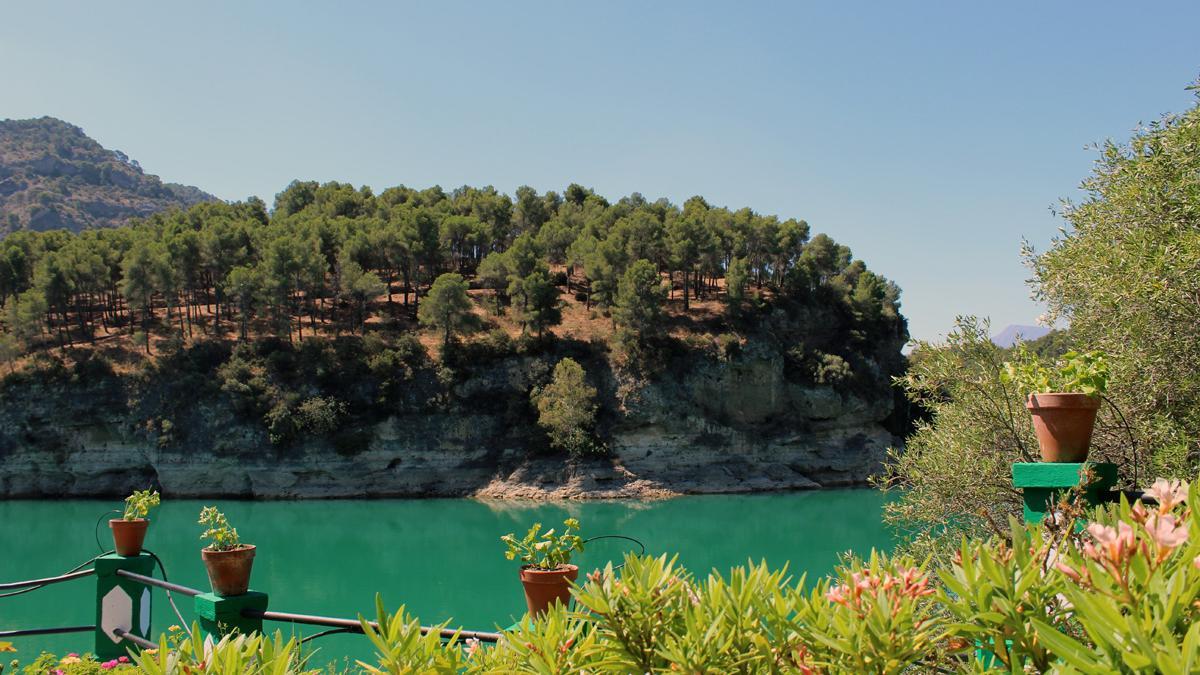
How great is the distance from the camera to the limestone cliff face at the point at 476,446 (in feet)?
122

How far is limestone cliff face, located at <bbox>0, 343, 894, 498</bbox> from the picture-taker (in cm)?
3728

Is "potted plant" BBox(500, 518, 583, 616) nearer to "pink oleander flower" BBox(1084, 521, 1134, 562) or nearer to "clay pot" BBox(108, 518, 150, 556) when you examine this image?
"pink oleander flower" BBox(1084, 521, 1134, 562)

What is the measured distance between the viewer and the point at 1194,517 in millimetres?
1604

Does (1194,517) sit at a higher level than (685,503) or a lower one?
higher

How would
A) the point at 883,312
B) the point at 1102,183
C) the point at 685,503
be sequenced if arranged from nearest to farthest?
the point at 1102,183, the point at 685,503, the point at 883,312

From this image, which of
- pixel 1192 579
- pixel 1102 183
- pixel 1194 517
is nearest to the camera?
pixel 1192 579

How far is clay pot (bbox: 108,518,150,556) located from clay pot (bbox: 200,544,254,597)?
1239mm

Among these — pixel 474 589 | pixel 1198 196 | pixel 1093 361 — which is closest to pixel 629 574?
pixel 1093 361

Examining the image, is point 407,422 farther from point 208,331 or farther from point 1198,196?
point 1198,196

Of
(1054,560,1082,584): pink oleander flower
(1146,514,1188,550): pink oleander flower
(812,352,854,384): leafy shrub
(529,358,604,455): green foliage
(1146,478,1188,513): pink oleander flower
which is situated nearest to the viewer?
(1146,514,1188,550): pink oleander flower

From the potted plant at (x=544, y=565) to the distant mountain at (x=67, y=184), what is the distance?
143 m

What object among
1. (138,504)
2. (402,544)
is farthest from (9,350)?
(138,504)

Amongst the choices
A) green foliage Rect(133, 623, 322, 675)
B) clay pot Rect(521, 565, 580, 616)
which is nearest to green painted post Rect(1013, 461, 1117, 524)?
clay pot Rect(521, 565, 580, 616)

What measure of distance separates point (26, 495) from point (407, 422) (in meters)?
16.5
